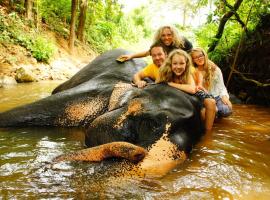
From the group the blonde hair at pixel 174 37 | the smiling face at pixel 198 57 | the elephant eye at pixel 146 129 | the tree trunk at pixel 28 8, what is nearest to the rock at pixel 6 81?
the tree trunk at pixel 28 8

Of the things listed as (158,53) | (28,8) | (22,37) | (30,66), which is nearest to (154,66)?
(158,53)

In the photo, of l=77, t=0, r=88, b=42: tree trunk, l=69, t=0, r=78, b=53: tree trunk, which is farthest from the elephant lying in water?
l=77, t=0, r=88, b=42: tree trunk

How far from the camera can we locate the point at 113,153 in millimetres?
3316

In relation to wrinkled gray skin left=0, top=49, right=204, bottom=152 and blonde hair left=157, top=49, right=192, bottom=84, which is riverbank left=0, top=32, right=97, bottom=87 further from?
blonde hair left=157, top=49, right=192, bottom=84

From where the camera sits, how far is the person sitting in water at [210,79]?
17.2 feet

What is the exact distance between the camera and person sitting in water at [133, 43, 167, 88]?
4.85 meters

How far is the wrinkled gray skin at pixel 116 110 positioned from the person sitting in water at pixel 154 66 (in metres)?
0.16

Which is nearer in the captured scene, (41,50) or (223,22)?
(223,22)

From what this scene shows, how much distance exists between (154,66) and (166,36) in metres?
0.52

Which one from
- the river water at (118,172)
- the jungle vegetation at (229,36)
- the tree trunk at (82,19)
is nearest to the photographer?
the river water at (118,172)

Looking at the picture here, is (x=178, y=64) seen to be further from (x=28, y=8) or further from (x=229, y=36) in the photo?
(x=28, y=8)

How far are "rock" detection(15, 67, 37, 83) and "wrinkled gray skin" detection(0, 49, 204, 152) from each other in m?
3.91

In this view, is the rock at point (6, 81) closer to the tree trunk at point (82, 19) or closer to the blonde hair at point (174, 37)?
the blonde hair at point (174, 37)

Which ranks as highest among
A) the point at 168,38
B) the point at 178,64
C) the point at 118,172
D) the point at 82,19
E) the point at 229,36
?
the point at 82,19
